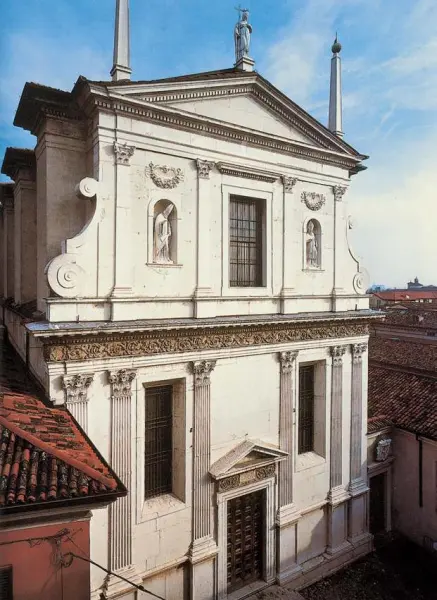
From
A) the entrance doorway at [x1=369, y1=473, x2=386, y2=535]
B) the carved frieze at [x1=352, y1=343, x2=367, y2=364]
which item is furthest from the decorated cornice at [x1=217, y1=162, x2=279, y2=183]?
the entrance doorway at [x1=369, y1=473, x2=386, y2=535]

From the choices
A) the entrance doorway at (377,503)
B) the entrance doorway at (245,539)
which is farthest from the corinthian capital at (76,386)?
the entrance doorway at (377,503)

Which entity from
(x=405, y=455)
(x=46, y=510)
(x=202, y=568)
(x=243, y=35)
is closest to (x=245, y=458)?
(x=202, y=568)

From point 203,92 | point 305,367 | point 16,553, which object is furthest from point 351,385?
point 16,553

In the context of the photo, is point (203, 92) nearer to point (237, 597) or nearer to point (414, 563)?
point (237, 597)

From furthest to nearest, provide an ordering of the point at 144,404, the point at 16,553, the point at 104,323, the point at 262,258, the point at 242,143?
the point at 262,258
the point at 242,143
the point at 144,404
the point at 104,323
the point at 16,553

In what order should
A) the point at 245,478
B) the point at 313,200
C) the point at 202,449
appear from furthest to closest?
the point at 313,200 < the point at 245,478 < the point at 202,449

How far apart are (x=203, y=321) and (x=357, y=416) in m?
7.32

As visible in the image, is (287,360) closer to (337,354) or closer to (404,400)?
(337,354)

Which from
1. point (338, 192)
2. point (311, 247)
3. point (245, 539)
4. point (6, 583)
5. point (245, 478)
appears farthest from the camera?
point (338, 192)

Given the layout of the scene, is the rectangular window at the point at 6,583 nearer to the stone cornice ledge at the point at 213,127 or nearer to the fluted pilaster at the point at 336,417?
the stone cornice ledge at the point at 213,127

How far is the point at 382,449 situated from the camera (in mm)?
15367

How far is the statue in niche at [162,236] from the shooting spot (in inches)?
421

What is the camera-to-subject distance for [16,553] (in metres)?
5.51

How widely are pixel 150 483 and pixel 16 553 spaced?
5.60 metres
